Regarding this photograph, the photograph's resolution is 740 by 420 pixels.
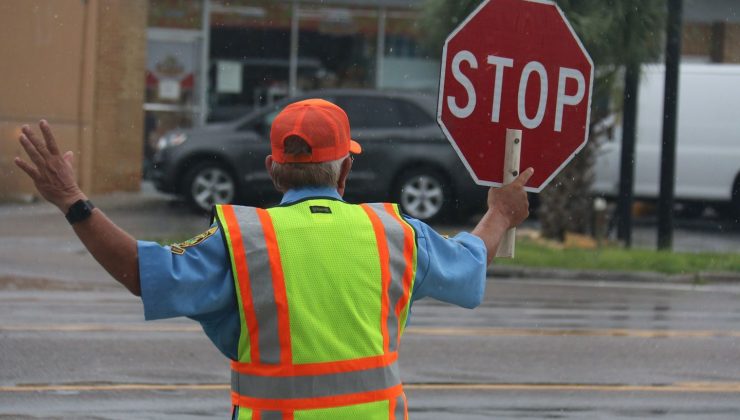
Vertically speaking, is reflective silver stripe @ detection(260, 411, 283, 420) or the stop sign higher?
the stop sign

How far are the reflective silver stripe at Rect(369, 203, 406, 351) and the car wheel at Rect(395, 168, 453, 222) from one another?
1502 centimetres

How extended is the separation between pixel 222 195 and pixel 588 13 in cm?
578

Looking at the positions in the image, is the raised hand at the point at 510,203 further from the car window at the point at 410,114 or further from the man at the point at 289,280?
the car window at the point at 410,114

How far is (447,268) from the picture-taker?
10.7 ft

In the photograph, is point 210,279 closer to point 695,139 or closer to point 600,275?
point 600,275

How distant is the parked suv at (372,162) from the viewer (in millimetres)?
18203

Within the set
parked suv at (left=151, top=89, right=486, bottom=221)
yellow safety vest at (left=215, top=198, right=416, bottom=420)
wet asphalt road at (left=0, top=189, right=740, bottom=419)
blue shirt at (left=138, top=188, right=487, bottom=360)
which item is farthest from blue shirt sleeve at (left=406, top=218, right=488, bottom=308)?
parked suv at (left=151, top=89, right=486, bottom=221)

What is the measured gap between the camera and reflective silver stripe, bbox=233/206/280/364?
3.00 m

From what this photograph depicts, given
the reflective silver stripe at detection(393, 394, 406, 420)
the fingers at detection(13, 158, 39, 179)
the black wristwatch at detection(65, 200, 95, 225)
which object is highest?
the fingers at detection(13, 158, 39, 179)

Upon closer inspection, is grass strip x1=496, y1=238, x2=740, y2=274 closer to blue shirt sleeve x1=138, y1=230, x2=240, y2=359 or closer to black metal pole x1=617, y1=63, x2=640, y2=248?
black metal pole x1=617, y1=63, x2=640, y2=248

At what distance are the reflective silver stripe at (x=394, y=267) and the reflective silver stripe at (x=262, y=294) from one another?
0.29 m

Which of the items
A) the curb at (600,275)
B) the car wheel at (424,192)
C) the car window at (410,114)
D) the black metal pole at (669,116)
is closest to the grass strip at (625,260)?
the curb at (600,275)

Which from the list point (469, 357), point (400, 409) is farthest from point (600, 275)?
point (400, 409)

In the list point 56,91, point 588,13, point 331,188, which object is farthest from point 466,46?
point 56,91
